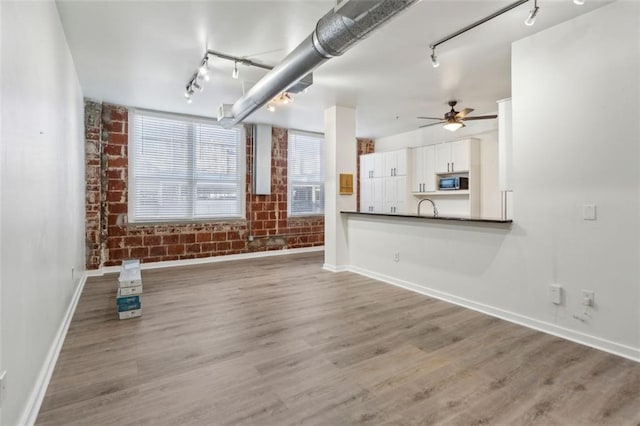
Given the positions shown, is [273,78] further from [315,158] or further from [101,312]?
[315,158]

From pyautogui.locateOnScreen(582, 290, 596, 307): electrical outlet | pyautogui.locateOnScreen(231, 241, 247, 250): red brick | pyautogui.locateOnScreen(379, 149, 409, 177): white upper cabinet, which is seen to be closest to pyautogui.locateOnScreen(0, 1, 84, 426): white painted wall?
pyautogui.locateOnScreen(231, 241, 247, 250): red brick

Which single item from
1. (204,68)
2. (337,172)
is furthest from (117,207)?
(337,172)

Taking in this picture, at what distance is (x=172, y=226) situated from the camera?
19.2ft

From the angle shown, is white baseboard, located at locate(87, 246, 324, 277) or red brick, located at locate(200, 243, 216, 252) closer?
white baseboard, located at locate(87, 246, 324, 277)

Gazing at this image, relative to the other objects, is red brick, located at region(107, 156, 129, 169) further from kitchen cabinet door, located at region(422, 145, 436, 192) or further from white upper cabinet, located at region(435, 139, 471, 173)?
white upper cabinet, located at region(435, 139, 471, 173)

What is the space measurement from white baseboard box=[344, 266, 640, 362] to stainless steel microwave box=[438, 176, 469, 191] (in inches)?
97.8

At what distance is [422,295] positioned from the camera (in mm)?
4051

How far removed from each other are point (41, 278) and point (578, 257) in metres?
4.07

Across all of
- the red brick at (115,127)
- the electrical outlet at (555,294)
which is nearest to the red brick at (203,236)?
the red brick at (115,127)

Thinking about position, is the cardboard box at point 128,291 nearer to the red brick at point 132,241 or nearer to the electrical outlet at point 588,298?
the red brick at point 132,241

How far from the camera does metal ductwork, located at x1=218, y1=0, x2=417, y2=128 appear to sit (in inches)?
77.7

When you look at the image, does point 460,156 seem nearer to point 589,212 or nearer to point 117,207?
point 589,212

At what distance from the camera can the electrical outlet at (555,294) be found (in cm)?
286

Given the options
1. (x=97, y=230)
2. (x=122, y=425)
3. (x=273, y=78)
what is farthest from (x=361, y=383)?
(x=97, y=230)
